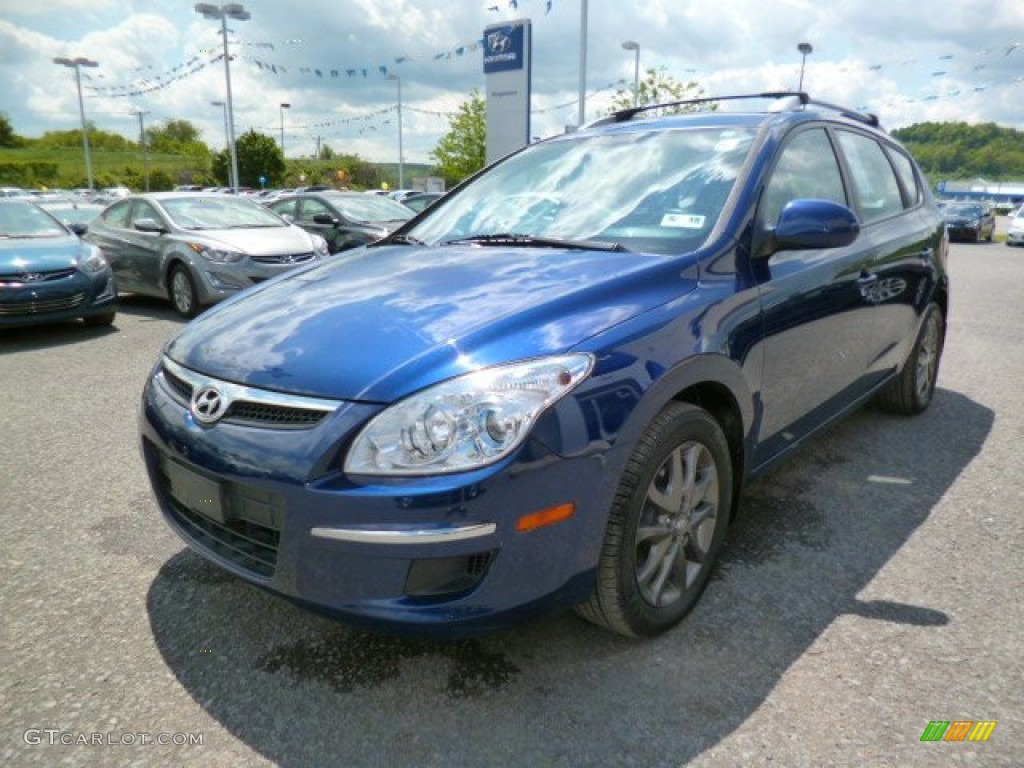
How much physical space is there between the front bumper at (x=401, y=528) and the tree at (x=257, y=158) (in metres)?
71.4

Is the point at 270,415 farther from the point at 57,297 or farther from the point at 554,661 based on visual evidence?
the point at 57,297

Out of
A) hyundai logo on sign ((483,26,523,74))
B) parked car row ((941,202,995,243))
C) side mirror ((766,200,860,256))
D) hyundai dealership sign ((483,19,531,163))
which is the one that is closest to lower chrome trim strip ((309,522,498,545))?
side mirror ((766,200,860,256))

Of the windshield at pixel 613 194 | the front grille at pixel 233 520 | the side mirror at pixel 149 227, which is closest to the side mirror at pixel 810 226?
the windshield at pixel 613 194

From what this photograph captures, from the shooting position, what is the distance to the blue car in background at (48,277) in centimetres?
698

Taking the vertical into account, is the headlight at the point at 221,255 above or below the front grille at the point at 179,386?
below

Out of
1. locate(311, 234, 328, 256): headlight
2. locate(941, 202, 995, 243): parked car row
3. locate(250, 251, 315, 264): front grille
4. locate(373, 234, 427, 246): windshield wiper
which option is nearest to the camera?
locate(373, 234, 427, 246): windshield wiper

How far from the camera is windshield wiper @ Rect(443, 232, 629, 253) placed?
264 centimetres

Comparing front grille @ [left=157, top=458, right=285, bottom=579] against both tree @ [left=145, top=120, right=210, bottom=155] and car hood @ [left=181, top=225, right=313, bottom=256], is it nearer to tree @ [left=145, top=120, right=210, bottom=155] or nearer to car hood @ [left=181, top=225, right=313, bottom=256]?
car hood @ [left=181, top=225, right=313, bottom=256]

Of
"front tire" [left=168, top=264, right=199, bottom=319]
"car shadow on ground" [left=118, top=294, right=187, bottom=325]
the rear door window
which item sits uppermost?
the rear door window

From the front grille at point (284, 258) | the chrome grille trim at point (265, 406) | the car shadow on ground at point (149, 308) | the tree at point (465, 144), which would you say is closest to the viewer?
the chrome grille trim at point (265, 406)

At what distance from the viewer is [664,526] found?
227 cm

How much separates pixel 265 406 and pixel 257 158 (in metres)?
71.9

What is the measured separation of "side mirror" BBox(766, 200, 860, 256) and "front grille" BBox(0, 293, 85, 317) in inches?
270

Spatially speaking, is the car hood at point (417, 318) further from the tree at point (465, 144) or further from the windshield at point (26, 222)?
the tree at point (465, 144)
